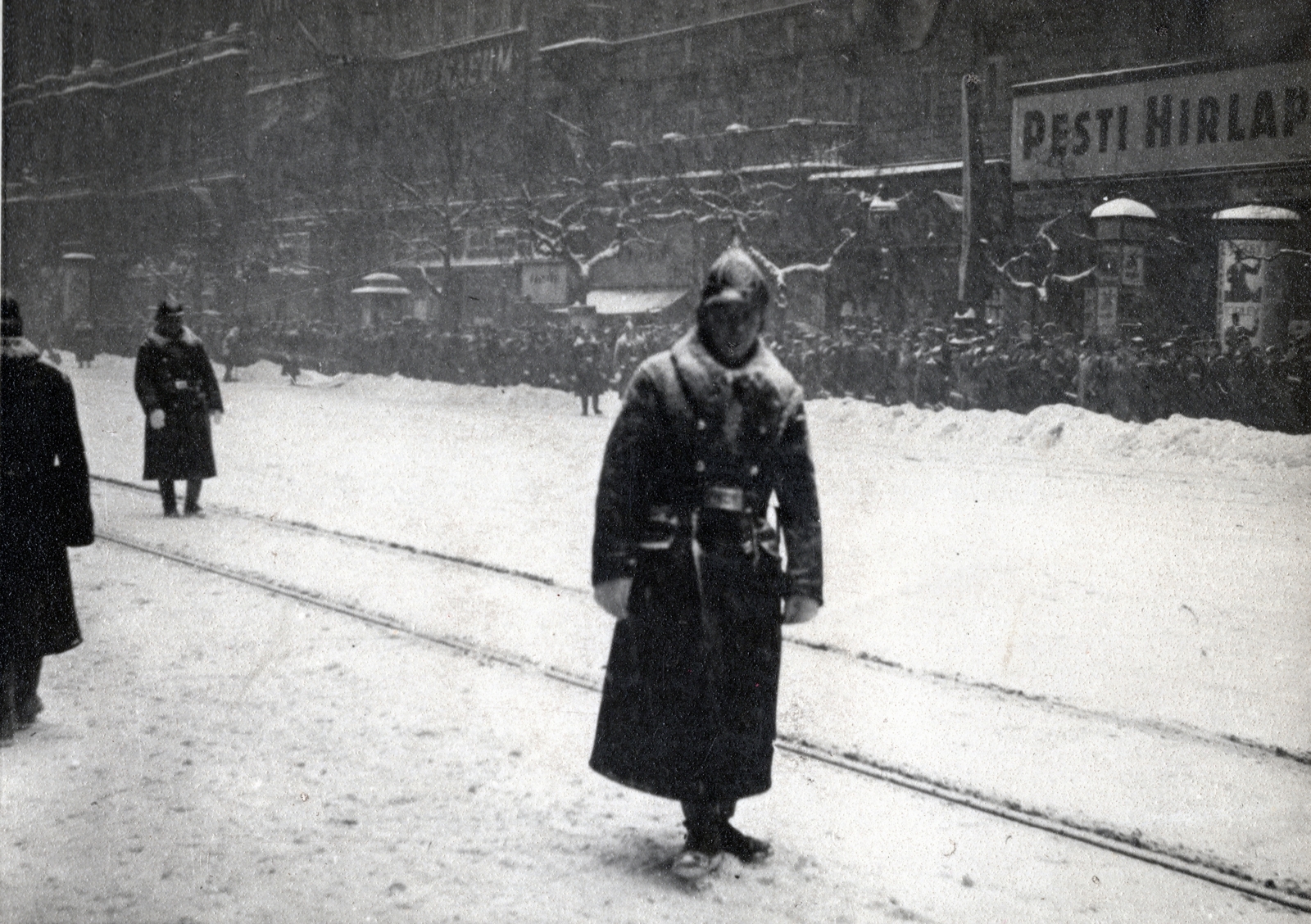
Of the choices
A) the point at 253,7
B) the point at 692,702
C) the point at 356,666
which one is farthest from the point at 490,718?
the point at 253,7

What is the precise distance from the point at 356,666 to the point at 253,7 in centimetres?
1631

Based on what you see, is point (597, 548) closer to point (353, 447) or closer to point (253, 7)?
point (353, 447)

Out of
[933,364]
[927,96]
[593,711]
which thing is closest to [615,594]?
[593,711]

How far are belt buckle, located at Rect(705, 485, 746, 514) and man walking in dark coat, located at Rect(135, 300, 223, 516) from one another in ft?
26.2

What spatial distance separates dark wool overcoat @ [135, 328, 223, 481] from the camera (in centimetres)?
1089

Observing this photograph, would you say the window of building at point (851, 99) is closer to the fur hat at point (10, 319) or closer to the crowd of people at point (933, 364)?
the crowd of people at point (933, 364)

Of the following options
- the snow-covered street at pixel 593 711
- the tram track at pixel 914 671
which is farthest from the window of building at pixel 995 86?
the tram track at pixel 914 671

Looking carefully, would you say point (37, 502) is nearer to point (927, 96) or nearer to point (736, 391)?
point (736, 391)

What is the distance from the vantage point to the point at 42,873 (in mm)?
3955

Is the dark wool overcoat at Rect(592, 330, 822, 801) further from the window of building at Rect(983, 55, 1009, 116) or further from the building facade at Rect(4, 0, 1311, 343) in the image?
the window of building at Rect(983, 55, 1009, 116)

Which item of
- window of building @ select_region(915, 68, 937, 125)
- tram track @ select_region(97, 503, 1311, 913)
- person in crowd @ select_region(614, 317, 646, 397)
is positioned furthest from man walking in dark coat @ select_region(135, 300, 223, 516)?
window of building @ select_region(915, 68, 937, 125)

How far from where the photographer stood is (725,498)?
154 inches

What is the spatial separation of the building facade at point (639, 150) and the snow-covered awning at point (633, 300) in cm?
18

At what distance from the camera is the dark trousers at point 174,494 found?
36.7 feet
